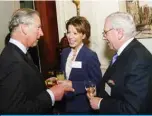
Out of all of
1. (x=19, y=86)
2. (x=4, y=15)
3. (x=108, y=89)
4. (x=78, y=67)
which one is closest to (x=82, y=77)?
(x=78, y=67)

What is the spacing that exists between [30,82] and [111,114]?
29.0 inches

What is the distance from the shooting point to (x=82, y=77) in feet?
9.89

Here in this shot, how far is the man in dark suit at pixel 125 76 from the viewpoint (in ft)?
6.41

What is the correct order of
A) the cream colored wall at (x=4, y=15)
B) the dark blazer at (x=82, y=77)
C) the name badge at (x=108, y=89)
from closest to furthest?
the name badge at (x=108, y=89) → the dark blazer at (x=82, y=77) → the cream colored wall at (x=4, y=15)

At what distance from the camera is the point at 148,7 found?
3.35m

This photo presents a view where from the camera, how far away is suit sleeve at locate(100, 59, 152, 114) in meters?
1.94

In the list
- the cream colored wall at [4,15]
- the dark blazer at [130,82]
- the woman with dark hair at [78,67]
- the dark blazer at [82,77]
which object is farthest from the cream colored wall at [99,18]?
the dark blazer at [130,82]

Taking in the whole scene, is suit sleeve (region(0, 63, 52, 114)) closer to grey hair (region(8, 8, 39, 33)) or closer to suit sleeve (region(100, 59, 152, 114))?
grey hair (region(8, 8, 39, 33))

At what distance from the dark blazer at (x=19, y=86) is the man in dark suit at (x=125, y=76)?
0.51m

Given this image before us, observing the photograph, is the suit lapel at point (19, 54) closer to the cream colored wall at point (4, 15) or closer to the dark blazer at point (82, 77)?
the dark blazer at point (82, 77)

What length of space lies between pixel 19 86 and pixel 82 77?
1.16 metres

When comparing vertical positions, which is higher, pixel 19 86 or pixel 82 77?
pixel 19 86

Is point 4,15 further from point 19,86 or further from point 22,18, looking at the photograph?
point 19,86

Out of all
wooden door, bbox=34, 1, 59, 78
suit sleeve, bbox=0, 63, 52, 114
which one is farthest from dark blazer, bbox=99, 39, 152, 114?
wooden door, bbox=34, 1, 59, 78
